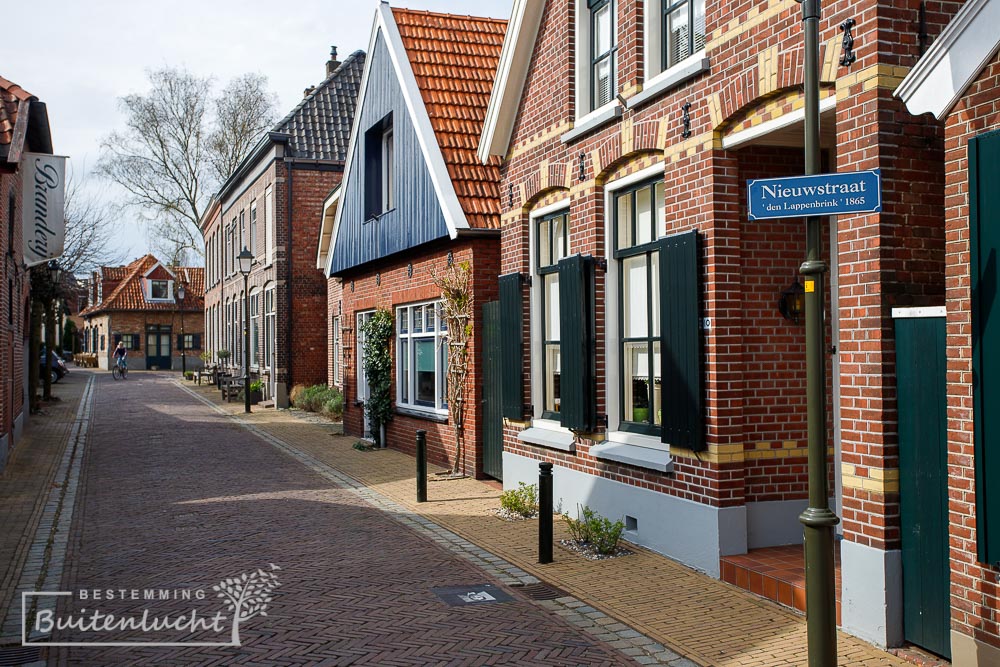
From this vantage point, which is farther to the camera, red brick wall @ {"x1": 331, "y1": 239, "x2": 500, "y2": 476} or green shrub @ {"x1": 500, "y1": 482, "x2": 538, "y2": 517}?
red brick wall @ {"x1": 331, "y1": 239, "x2": 500, "y2": 476}

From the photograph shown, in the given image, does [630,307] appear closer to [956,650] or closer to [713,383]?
[713,383]

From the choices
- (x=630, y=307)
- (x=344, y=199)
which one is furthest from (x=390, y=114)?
(x=630, y=307)

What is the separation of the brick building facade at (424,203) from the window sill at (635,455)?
13.4 ft

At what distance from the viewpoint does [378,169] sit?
17359 mm

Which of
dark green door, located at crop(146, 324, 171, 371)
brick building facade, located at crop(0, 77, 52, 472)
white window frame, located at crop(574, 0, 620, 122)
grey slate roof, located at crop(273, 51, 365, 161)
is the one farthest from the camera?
dark green door, located at crop(146, 324, 171, 371)

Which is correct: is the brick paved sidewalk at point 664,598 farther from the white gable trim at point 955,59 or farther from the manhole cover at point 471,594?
the white gable trim at point 955,59

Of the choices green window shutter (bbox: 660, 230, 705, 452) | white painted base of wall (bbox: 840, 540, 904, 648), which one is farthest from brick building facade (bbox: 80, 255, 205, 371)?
white painted base of wall (bbox: 840, 540, 904, 648)

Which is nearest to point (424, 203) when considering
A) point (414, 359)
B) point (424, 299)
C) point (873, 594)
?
point (424, 299)

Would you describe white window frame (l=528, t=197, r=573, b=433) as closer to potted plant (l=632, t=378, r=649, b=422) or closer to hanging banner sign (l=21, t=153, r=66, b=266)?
potted plant (l=632, t=378, r=649, b=422)

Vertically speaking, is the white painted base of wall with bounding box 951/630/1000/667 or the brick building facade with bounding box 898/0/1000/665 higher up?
the brick building facade with bounding box 898/0/1000/665

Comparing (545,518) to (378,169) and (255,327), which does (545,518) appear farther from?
(255,327)

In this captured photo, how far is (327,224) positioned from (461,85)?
9.58 metres

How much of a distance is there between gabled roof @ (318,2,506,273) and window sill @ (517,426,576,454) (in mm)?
3176

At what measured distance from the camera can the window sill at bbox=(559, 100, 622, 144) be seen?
29.6ft
